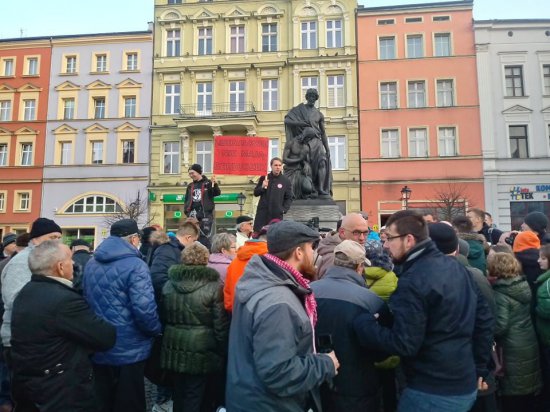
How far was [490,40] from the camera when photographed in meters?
27.9

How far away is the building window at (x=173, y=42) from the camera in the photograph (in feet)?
102

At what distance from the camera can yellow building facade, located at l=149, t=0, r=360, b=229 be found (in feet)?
94.4

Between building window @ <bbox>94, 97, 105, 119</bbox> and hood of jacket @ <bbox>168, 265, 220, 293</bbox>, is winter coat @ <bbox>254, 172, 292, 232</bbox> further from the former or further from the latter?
building window @ <bbox>94, 97, 105, 119</bbox>

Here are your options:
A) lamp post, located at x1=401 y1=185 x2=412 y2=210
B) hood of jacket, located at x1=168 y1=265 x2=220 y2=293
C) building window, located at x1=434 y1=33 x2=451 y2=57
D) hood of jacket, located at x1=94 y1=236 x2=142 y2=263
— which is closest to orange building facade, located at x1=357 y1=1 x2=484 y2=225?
building window, located at x1=434 y1=33 x2=451 y2=57

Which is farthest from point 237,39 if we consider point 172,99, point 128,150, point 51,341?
point 51,341

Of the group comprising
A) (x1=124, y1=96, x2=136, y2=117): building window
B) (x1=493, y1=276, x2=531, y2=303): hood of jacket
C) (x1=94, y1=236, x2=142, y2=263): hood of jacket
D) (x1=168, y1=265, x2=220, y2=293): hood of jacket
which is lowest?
(x1=493, y1=276, x2=531, y2=303): hood of jacket

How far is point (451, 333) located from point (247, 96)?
28410mm

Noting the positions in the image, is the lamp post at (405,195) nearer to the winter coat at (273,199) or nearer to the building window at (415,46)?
the building window at (415,46)

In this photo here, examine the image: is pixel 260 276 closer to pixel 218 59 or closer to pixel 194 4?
pixel 218 59

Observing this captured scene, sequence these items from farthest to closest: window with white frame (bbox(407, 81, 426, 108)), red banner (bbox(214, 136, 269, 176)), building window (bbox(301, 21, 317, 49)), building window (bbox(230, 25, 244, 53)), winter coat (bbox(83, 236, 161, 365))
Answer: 1. building window (bbox(230, 25, 244, 53))
2. building window (bbox(301, 21, 317, 49))
3. window with white frame (bbox(407, 81, 426, 108))
4. red banner (bbox(214, 136, 269, 176))
5. winter coat (bbox(83, 236, 161, 365))

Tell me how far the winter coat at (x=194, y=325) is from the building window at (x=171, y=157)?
26.5 meters

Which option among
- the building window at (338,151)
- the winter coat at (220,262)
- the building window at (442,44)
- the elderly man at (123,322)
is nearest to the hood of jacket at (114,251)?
the elderly man at (123,322)

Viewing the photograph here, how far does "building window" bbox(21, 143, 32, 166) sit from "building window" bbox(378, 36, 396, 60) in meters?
25.6

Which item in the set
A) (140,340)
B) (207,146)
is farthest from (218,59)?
(140,340)
